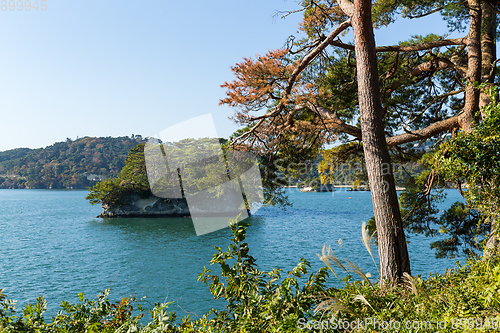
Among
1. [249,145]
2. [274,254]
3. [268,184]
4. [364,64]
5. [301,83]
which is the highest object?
[301,83]

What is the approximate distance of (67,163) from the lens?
86500 millimetres

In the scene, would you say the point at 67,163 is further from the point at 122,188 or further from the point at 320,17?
the point at 320,17

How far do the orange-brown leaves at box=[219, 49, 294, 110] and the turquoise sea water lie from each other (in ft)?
22.0

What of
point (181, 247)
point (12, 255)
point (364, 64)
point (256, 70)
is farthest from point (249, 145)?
point (12, 255)

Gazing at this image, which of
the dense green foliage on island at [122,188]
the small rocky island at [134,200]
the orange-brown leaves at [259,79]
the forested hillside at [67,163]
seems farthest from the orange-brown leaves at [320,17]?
the forested hillside at [67,163]

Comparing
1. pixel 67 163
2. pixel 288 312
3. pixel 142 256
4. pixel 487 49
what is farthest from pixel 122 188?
pixel 67 163

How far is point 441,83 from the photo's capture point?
847 cm

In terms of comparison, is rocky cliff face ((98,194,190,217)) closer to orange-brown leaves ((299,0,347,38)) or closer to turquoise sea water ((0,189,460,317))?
turquoise sea water ((0,189,460,317))

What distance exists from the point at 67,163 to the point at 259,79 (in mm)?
94592

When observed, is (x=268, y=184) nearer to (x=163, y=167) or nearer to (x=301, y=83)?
(x=301, y=83)

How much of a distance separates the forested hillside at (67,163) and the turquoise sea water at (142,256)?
52.7 meters

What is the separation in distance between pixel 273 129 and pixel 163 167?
92.3ft

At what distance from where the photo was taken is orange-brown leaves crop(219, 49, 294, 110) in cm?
648

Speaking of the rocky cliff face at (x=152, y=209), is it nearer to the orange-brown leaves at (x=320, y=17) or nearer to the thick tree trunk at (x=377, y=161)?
the orange-brown leaves at (x=320, y=17)
